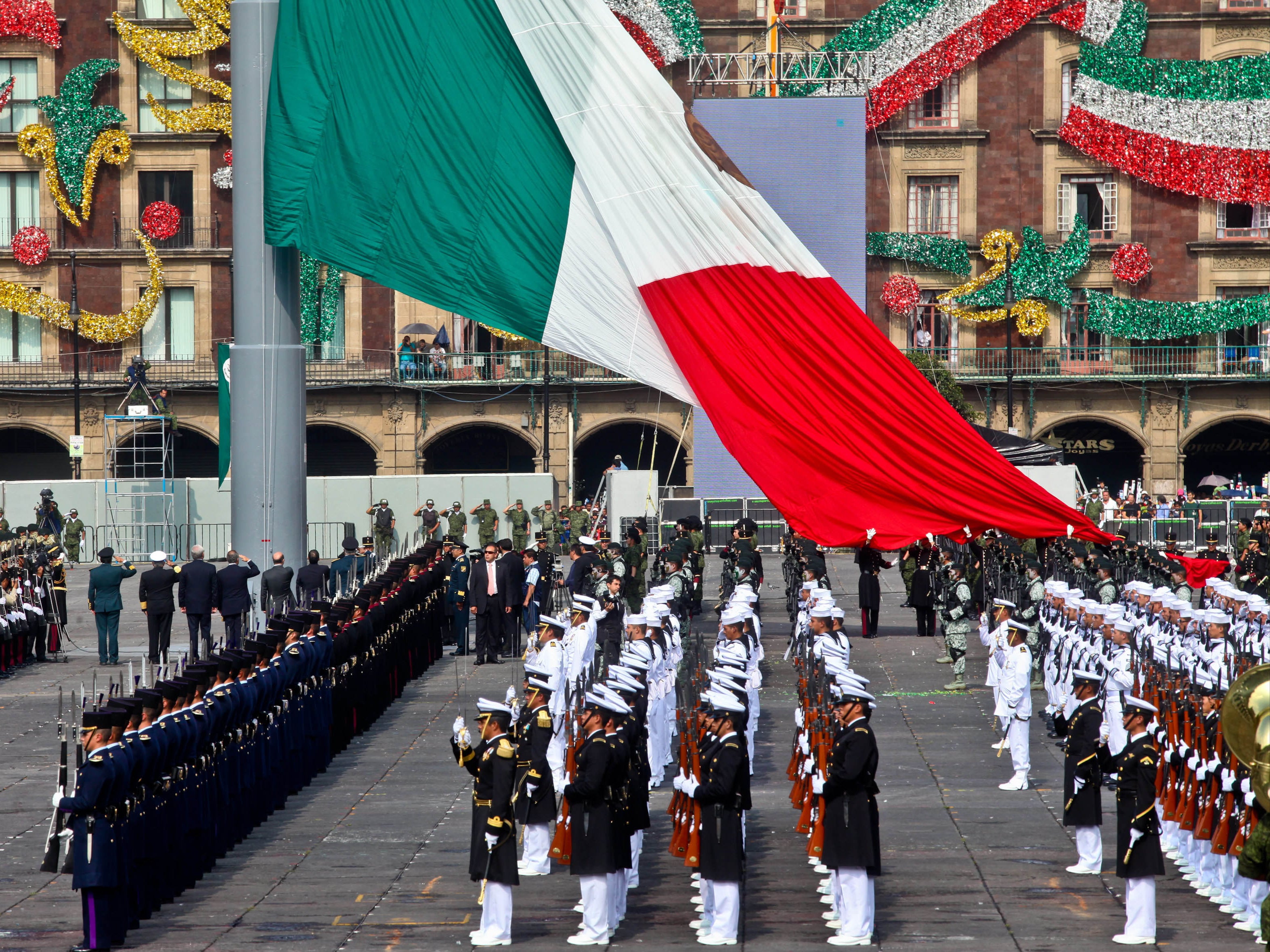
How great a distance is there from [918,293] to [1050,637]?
3511 centimetres

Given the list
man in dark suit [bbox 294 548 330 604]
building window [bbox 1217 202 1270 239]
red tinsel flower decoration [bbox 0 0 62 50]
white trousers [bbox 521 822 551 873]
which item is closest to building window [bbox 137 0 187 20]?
red tinsel flower decoration [bbox 0 0 62 50]

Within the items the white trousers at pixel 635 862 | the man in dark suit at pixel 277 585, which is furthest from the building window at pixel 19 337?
the white trousers at pixel 635 862

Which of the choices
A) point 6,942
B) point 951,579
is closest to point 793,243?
point 6,942

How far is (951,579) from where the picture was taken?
2692cm

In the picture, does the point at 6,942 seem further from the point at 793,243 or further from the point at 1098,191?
the point at 1098,191

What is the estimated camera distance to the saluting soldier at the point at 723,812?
38.9 feet

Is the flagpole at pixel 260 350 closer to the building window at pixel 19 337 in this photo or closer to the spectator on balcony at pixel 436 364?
the spectator on balcony at pixel 436 364

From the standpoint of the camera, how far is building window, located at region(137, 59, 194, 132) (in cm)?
5422

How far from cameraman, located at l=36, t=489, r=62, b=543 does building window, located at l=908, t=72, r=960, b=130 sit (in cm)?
2904

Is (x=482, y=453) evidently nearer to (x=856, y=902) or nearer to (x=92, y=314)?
(x=92, y=314)

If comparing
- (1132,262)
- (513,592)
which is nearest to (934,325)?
(1132,262)

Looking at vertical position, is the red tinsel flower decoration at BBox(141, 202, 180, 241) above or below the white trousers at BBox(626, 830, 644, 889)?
above

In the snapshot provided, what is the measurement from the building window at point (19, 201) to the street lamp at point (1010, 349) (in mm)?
31064

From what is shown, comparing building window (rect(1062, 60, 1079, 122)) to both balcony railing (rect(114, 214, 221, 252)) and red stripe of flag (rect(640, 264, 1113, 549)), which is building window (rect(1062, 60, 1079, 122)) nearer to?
balcony railing (rect(114, 214, 221, 252))
